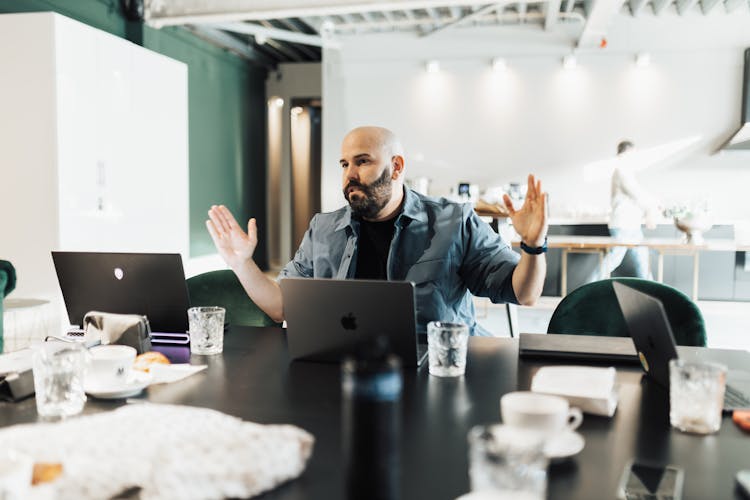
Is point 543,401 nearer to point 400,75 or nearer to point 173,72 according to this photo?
point 173,72

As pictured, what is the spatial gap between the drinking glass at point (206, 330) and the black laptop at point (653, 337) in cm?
97

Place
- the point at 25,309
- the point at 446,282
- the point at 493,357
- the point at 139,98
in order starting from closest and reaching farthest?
the point at 493,357
the point at 446,282
the point at 25,309
the point at 139,98

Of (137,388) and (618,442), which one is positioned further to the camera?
(137,388)

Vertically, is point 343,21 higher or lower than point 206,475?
higher

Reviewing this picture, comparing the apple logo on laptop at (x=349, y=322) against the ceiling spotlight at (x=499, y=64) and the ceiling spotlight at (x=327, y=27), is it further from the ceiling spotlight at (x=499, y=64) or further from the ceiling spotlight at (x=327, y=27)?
the ceiling spotlight at (x=499, y=64)

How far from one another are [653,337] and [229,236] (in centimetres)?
A: 119

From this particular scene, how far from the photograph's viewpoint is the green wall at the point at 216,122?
7078 mm

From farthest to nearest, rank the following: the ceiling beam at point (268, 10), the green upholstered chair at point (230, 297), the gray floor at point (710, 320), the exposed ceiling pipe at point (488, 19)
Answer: the exposed ceiling pipe at point (488, 19) → the ceiling beam at point (268, 10) → the gray floor at point (710, 320) → the green upholstered chair at point (230, 297)

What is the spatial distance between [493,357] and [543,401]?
610mm

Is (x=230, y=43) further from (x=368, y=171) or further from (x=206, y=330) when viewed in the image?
(x=206, y=330)

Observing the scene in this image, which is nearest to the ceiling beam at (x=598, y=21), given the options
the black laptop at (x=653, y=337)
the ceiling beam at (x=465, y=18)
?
the ceiling beam at (x=465, y=18)

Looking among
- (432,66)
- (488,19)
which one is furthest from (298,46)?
(488,19)

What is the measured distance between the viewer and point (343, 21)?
8141mm

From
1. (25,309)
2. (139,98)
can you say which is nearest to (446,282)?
(25,309)
